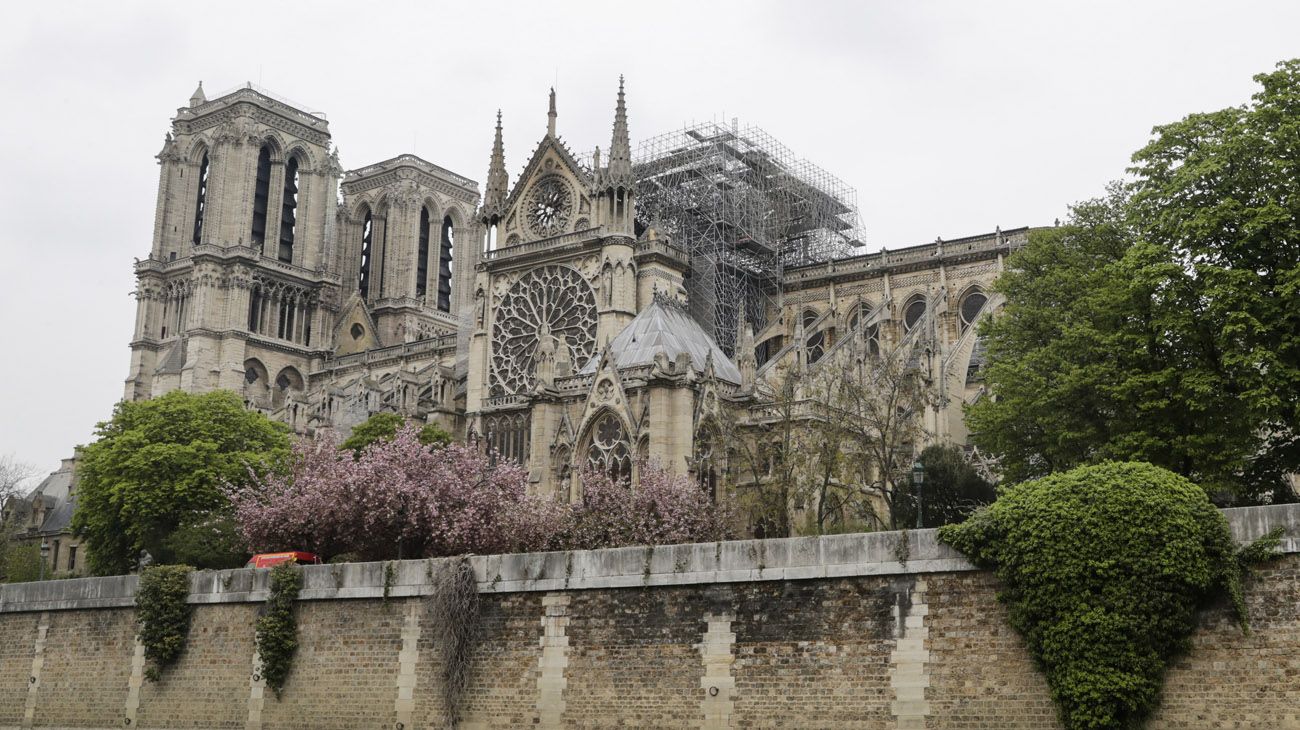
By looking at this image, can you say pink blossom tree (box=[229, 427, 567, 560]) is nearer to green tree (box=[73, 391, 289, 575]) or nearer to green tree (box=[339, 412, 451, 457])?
green tree (box=[73, 391, 289, 575])

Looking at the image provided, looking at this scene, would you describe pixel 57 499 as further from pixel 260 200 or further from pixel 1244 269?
pixel 1244 269

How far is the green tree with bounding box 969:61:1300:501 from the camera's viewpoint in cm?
2339

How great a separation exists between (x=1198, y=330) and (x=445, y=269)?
69675 millimetres

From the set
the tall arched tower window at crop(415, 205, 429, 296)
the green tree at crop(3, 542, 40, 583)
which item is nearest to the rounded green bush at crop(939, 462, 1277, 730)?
the green tree at crop(3, 542, 40, 583)

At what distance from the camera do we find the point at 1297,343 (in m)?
23.0

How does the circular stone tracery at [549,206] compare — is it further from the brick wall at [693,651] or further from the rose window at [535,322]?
the brick wall at [693,651]

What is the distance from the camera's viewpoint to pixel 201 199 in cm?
8006

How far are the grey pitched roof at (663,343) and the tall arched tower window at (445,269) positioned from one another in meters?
47.4

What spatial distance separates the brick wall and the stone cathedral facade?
11.5 m

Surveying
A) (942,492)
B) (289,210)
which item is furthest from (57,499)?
(942,492)

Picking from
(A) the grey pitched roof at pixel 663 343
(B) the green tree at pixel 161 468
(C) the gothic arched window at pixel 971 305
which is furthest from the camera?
(C) the gothic arched window at pixel 971 305

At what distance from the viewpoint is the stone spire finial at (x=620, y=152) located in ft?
167

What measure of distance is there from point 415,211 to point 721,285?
38.4 metres

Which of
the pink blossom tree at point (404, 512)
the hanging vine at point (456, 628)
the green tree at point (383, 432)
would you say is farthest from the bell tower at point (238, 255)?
the hanging vine at point (456, 628)
